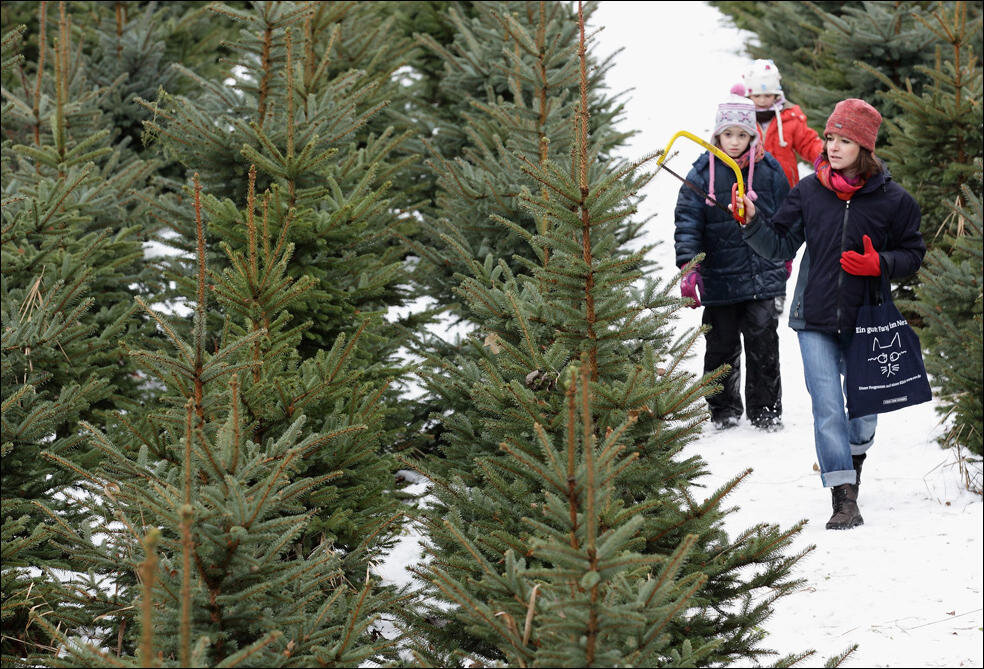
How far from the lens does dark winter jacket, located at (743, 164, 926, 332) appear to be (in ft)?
18.6

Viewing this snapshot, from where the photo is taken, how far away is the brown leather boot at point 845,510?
18.8 feet

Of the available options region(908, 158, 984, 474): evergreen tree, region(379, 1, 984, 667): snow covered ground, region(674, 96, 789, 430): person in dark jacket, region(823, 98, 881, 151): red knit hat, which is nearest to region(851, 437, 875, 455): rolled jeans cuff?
region(379, 1, 984, 667): snow covered ground

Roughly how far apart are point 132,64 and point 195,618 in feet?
30.3

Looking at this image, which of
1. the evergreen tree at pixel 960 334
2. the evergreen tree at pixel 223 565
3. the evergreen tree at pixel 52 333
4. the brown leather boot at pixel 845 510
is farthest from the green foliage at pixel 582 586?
the evergreen tree at pixel 960 334

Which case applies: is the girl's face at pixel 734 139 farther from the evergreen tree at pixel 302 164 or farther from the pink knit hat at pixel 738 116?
the evergreen tree at pixel 302 164

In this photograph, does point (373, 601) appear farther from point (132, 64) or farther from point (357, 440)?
point (132, 64)

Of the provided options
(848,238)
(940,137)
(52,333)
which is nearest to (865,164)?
(848,238)

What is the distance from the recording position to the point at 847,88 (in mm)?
11430

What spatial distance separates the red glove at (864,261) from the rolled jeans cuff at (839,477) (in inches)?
44.1

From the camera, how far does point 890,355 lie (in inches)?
222

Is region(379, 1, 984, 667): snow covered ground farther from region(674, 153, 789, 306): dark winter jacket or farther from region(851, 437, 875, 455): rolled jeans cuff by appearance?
region(674, 153, 789, 306): dark winter jacket

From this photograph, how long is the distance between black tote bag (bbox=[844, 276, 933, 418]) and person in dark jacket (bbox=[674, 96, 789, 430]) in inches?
60.5

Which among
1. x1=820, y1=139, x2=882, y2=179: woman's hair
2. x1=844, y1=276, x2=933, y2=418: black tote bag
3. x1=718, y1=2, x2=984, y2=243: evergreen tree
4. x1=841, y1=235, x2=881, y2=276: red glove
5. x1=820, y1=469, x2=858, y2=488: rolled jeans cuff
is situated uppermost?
x1=718, y1=2, x2=984, y2=243: evergreen tree

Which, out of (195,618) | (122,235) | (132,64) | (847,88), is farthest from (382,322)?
(847,88)
